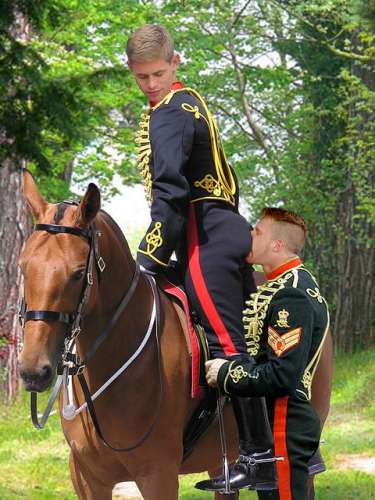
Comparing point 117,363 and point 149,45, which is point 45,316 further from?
point 149,45

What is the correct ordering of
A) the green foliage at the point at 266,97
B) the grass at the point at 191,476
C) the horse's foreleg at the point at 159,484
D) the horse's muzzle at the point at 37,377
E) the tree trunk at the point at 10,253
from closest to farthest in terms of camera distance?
the horse's muzzle at the point at 37,377, the horse's foreleg at the point at 159,484, the grass at the point at 191,476, the tree trunk at the point at 10,253, the green foliage at the point at 266,97

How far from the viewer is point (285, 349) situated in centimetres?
403

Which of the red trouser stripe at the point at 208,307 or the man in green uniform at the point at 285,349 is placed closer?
the man in green uniform at the point at 285,349

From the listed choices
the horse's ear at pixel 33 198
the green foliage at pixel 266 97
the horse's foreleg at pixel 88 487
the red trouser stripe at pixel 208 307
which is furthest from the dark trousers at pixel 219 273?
the green foliage at pixel 266 97

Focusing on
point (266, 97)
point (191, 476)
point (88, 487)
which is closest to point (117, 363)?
point (88, 487)

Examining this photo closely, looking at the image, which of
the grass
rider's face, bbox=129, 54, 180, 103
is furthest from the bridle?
the grass

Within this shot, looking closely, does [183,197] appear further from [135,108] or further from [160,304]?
[135,108]

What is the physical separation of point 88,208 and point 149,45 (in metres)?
1.18

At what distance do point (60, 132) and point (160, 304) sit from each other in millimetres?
5577

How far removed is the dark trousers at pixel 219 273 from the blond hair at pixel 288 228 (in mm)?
856

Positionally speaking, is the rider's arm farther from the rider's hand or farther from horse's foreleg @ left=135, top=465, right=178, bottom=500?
horse's foreleg @ left=135, top=465, right=178, bottom=500

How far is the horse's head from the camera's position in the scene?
13.2 ft

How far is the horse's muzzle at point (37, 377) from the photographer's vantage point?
401 centimetres

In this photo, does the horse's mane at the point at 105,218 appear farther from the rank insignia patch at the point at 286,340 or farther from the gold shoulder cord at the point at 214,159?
the rank insignia patch at the point at 286,340
